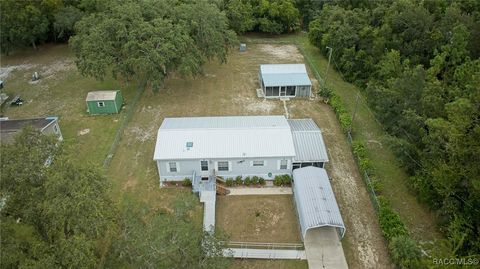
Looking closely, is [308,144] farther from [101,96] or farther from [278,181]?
[101,96]

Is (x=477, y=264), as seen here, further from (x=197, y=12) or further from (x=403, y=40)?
(x=197, y=12)

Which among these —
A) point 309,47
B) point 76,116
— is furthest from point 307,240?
point 309,47

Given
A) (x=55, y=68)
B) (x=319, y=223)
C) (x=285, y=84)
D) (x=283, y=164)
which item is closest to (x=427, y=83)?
(x=283, y=164)

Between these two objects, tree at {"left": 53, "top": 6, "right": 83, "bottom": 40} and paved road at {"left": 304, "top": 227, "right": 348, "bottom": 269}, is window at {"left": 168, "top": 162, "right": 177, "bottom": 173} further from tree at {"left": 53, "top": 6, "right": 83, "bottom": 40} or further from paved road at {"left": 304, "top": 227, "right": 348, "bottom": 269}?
tree at {"left": 53, "top": 6, "right": 83, "bottom": 40}

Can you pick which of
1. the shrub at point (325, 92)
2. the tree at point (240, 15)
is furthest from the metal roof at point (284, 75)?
the tree at point (240, 15)

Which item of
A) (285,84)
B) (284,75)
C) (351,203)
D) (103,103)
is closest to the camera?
(351,203)

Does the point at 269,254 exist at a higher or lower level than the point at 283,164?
lower
